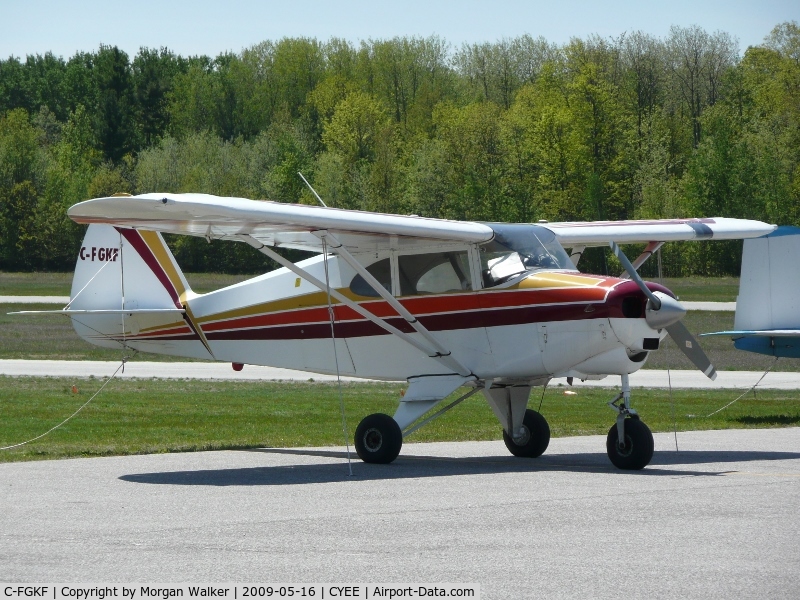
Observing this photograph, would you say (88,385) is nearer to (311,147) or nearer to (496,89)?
(311,147)

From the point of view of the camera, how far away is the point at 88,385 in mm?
24188

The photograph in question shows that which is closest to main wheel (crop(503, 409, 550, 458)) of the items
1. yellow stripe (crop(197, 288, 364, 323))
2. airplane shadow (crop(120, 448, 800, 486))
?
→ airplane shadow (crop(120, 448, 800, 486))

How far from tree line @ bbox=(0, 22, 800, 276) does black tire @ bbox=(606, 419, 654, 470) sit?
138 feet

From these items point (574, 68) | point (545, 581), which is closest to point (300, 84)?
point (574, 68)

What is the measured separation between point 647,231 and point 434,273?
3.50 meters

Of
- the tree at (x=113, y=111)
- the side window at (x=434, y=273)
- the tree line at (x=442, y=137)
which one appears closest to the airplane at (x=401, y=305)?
the side window at (x=434, y=273)

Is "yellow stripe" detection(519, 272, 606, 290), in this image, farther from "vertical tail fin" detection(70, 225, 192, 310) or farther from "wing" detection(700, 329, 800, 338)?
"wing" detection(700, 329, 800, 338)

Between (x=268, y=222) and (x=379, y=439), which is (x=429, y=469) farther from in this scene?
(x=268, y=222)

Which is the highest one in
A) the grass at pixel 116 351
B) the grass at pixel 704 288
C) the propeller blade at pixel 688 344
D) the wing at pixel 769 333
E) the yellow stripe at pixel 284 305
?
the yellow stripe at pixel 284 305

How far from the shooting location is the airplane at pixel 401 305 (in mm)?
12109

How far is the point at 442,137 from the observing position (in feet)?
250

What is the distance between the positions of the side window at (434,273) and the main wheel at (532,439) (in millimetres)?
2135

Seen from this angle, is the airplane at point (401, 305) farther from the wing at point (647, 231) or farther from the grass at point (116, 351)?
the grass at point (116, 351)

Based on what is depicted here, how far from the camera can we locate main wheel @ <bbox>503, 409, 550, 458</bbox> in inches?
558
